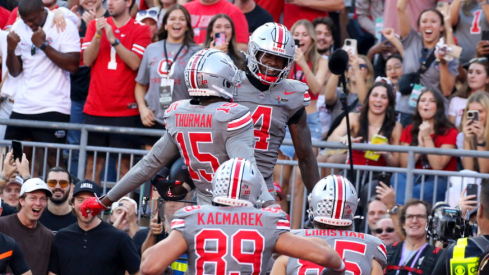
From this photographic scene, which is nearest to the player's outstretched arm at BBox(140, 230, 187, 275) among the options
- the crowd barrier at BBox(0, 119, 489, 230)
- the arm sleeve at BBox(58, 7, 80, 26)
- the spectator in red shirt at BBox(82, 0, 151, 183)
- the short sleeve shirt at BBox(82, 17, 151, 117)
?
the crowd barrier at BBox(0, 119, 489, 230)

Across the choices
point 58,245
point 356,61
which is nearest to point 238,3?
point 356,61

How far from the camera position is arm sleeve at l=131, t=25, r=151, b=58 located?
34.2ft

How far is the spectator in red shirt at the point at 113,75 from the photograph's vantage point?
10328mm

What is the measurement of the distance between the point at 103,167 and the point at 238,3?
9.67ft

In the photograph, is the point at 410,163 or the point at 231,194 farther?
the point at 410,163

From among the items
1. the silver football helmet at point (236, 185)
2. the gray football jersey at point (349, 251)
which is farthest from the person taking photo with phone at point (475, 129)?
the silver football helmet at point (236, 185)

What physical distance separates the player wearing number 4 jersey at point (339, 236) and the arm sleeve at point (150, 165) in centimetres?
116

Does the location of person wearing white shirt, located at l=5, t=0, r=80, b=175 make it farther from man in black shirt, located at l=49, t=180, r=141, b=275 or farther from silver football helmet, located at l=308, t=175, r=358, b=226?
silver football helmet, located at l=308, t=175, r=358, b=226

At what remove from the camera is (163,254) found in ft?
15.6

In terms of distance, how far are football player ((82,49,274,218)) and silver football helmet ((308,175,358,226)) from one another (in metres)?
0.39

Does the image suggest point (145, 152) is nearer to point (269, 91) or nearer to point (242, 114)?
point (269, 91)

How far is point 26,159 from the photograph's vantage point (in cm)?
972

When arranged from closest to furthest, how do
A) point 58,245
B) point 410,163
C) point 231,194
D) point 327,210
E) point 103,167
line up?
Answer: point 231,194, point 327,210, point 58,245, point 410,163, point 103,167

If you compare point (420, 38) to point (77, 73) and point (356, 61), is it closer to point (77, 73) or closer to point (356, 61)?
point (356, 61)
